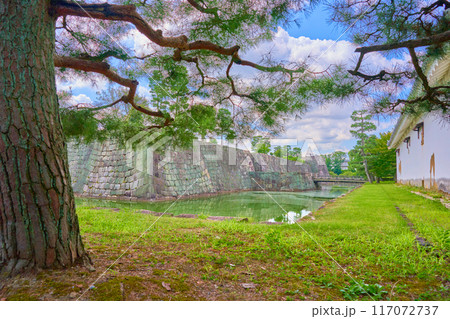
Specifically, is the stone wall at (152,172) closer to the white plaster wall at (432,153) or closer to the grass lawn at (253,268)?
the grass lawn at (253,268)

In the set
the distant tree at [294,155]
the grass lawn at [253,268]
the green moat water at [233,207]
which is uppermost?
the distant tree at [294,155]

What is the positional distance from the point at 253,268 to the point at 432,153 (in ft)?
17.6

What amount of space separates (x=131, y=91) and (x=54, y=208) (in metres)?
1.40

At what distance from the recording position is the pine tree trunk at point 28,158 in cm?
108

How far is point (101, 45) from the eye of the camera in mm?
2152

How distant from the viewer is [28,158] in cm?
109

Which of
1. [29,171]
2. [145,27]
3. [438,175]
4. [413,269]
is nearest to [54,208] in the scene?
[29,171]

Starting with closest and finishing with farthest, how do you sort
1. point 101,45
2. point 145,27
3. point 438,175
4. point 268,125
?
1. point 145,27
2. point 101,45
3. point 268,125
4. point 438,175

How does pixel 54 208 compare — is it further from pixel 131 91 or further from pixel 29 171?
pixel 131 91

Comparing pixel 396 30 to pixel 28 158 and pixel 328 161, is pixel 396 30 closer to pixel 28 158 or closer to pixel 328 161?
pixel 28 158

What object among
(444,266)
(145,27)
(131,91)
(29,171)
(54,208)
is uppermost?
(145,27)

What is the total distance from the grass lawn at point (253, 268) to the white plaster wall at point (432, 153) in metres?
2.07

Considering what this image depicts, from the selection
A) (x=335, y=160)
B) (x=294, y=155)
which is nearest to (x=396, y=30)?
(x=294, y=155)

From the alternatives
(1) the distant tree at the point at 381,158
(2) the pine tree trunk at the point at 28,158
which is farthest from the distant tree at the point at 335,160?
(2) the pine tree trunk at the point at 28,158
